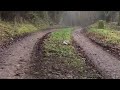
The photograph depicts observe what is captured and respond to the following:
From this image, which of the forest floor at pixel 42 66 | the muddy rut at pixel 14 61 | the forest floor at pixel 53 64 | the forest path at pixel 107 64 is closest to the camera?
the muddy rut at pixel 14 61

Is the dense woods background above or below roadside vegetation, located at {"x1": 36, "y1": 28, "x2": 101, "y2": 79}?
below

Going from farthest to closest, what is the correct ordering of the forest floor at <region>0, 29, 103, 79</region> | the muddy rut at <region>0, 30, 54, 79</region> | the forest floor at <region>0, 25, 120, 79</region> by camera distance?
the forest floor at <region>0, 25, 120, 79</region>, the forest floor at <region>0, 29, 103, 79</region>, the muddy rut at <region>0, 30, 54, 79</region>

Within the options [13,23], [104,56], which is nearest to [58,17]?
[13,23]

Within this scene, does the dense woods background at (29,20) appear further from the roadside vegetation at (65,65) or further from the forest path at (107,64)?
the forest path at (107,64)

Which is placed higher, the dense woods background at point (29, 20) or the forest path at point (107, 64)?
the forest path at point (107, 64)

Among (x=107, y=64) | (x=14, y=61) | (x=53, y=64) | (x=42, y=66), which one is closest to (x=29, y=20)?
(x=14, y=61)

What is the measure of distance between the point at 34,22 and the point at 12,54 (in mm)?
22152

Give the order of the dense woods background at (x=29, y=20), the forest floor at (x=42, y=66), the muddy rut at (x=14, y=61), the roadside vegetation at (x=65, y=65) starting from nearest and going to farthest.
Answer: the muddy rut at (x=14, y=61)
the forest floor at (x=42, y=66)
the roadside vegetation at (x=65, y=65)
the dense woods background at (x=29, y=20)

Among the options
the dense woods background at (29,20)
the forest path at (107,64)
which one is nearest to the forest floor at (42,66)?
the forest path at (107,64)

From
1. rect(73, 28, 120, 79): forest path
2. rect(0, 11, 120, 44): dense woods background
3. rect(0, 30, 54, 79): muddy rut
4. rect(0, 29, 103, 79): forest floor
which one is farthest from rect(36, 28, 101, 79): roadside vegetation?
rect(0, 11, 120, 44): dense woods background

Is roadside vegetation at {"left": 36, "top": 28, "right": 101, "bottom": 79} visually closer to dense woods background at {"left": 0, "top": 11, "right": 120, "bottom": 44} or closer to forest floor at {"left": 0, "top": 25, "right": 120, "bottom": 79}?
forest floor at {"left": 0, "top": 25, "right": 120, "bottom": 79}
